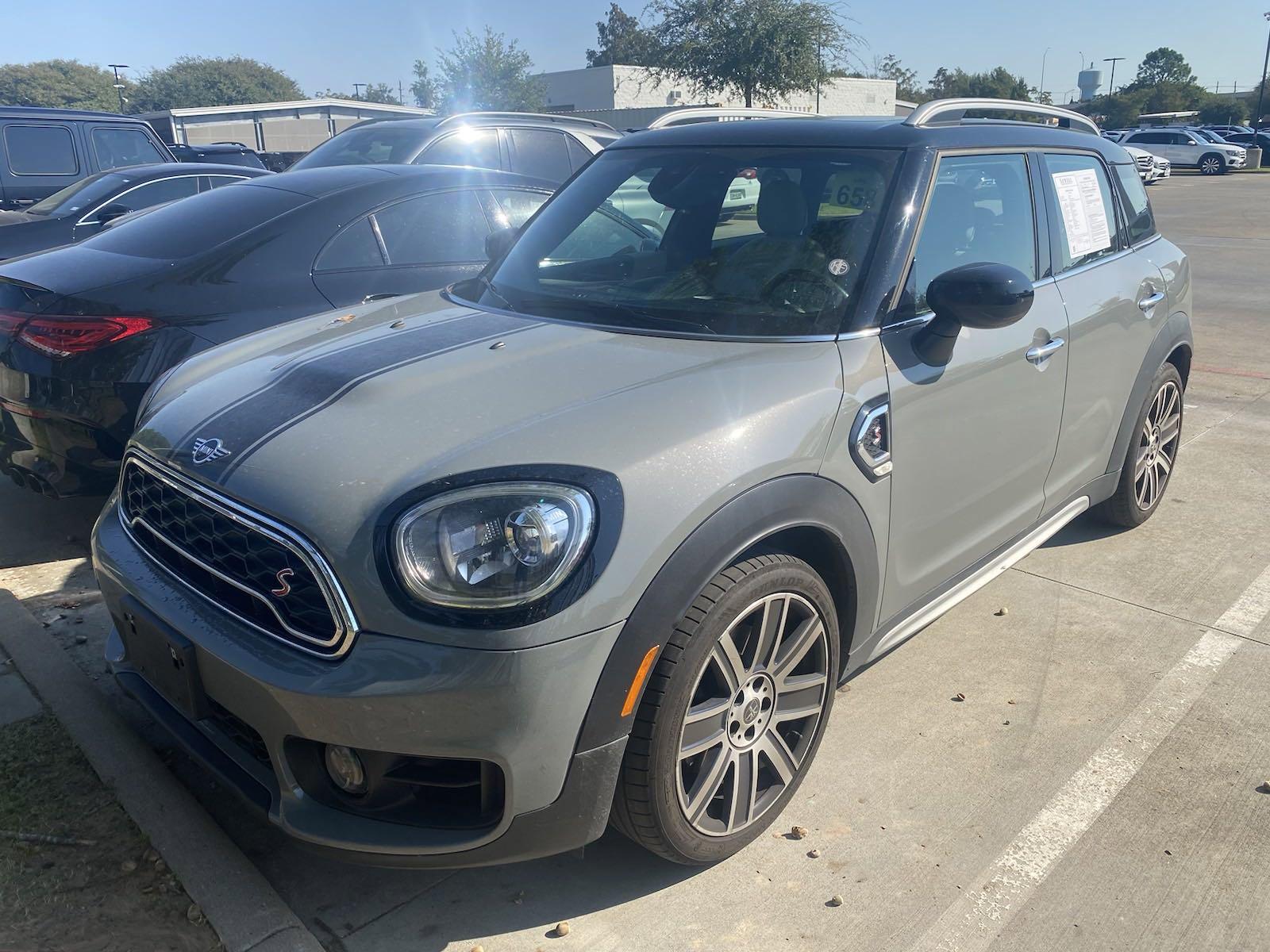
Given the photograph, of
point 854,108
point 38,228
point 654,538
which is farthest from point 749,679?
point 854,108

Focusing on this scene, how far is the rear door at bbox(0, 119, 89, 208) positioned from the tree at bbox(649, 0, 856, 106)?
26.1m

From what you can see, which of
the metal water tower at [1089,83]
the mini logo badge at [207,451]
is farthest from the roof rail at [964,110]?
the metal water tower at [1089,83]

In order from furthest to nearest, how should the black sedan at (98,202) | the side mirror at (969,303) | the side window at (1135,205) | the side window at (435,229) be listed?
the black sedan at (98,202), the side window at (435,229), the side window at (1135,205), the side mirror at (969,303)

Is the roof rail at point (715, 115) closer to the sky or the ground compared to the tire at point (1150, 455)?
closer to the sky

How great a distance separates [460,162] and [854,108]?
50772 mm

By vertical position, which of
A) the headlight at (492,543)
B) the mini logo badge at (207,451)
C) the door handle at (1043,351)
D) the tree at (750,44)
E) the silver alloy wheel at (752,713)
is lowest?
the silver alloy wheel at (752,713)

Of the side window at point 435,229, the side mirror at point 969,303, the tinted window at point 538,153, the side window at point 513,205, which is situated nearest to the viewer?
the side mirror at point 969,303

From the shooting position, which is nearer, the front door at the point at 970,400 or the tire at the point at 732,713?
the tire at the point at 732,713

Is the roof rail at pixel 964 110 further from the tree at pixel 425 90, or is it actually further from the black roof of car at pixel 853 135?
the tree at pixel 425 90

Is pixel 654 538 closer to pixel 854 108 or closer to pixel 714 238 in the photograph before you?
pixel 714 238

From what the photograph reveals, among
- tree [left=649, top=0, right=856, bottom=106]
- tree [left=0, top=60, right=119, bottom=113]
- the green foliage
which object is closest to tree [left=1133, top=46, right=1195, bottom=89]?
the green foliage

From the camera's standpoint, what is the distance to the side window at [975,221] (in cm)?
293

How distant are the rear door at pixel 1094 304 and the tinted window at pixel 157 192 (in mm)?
7557

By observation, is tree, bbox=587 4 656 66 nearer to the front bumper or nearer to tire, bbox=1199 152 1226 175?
tire, bbox=1199 152 1226 175
